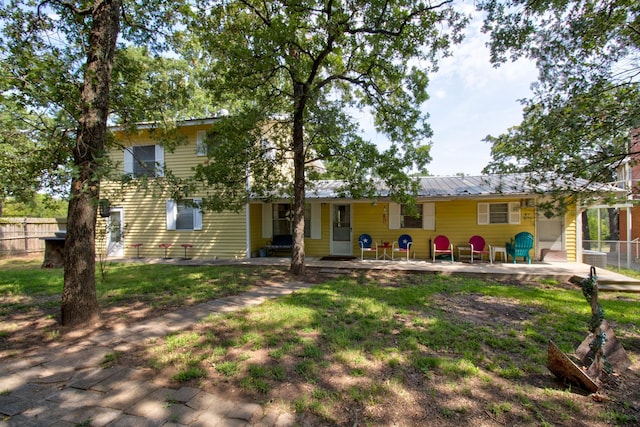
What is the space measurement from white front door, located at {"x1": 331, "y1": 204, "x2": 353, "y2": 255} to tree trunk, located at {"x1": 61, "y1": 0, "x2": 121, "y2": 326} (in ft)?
28.9

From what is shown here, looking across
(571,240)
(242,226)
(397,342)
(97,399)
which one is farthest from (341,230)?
(97,399)

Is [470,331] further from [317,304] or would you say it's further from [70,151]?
[70,151]

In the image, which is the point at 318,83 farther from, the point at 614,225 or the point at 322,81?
the point at 614,225

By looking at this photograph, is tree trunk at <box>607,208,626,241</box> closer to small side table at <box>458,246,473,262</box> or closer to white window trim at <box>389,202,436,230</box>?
small side table at <box>458,246,473,262</box>

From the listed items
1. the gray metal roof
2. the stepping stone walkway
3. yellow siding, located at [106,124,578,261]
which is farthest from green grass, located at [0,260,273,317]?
the gray metal roof

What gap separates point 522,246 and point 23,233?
2108cm

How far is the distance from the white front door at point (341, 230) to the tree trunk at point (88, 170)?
8.82 metres

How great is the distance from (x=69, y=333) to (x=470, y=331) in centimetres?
541

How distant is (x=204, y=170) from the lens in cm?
778

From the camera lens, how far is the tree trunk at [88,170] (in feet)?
13.4

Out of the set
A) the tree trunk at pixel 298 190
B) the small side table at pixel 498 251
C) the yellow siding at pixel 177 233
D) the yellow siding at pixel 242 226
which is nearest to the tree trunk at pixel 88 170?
the tree trunk at pixel 298 190

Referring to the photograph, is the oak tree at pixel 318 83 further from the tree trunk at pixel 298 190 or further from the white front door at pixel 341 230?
the white front door at pixel 341 230

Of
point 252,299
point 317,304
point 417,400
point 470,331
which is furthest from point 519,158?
point 252,299

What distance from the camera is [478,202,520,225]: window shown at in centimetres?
1061
